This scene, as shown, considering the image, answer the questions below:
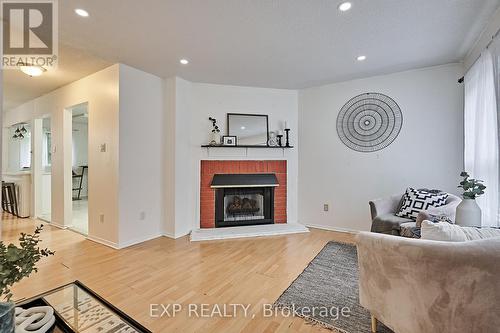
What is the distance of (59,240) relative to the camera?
338 centimetres

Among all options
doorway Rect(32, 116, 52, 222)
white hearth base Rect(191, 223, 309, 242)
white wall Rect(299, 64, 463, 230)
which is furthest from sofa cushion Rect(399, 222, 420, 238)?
doorway Rect(32, 116, 52, 222)

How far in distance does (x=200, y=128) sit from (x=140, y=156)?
1.06m

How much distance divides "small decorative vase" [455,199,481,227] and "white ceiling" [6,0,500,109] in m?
1.68

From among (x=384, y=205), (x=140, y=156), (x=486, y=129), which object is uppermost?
(x=486, y=129)

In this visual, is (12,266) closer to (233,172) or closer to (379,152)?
(233,172)

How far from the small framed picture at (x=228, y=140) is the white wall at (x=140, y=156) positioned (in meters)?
0.98

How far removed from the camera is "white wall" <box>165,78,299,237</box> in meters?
3.56

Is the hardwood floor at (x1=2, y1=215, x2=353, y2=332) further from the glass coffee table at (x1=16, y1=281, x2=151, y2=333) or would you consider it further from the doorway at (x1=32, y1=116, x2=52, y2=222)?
the doorway at (x1=32, y1=116, x2=52, y2=222)

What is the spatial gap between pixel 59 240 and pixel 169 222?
1594mm

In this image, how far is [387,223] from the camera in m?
2.67

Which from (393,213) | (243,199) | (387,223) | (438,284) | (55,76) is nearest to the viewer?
(438,284)

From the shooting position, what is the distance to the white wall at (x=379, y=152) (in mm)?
3146

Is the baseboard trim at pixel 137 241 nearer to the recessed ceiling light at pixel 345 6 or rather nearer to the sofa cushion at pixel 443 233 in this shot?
the sofa cushion at pixel 443 233

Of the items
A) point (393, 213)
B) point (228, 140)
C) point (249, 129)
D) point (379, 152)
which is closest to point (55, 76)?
point (228, 140)
